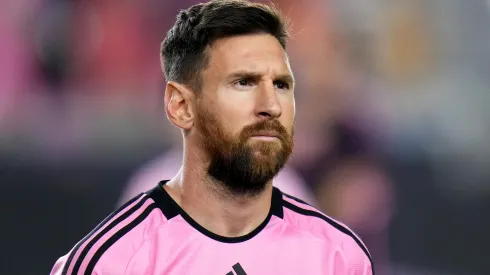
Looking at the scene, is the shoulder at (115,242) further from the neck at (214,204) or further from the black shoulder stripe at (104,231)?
the neck at (214,204)

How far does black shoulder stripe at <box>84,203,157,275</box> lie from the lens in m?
2.14

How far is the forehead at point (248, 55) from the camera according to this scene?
226cm

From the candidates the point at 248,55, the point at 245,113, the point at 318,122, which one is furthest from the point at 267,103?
the point at 318,122

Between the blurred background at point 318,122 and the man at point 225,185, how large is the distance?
219cm

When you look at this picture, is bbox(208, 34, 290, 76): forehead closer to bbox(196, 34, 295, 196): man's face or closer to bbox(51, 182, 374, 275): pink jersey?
bbox(196, 34, 295, 196): man's face

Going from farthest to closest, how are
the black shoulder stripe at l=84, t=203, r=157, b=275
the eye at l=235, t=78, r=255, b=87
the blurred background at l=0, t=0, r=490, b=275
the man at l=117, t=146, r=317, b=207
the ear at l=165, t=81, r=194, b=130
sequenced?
the blurred background at l=0, t=0, r=490, b=275, the man at l=117, t=146, r=317, b=207, the ear at l=165, t=81, r=194, b=130, the eye at l=235, t=78, r=255, b=87, the black shoulder stripe at l=84, t=203, r=157, b=275

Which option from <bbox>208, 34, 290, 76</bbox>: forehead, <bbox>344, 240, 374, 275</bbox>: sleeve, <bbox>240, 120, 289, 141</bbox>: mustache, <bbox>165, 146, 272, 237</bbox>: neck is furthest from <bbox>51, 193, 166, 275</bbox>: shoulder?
<bbox>344, 240, 374, 275</bbox>: sleeve

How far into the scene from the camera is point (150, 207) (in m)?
2.34

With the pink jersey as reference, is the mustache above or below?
above

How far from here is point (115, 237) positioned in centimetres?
221

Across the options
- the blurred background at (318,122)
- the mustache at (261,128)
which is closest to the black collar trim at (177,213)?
the mustache at (261,128)

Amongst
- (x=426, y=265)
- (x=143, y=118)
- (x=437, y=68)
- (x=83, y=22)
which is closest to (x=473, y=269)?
(x=426, y=265)

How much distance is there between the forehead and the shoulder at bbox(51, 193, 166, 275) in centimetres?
48

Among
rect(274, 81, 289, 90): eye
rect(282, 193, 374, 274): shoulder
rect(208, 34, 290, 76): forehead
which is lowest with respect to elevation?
rect(282, 193, 374, 274): shoulder
